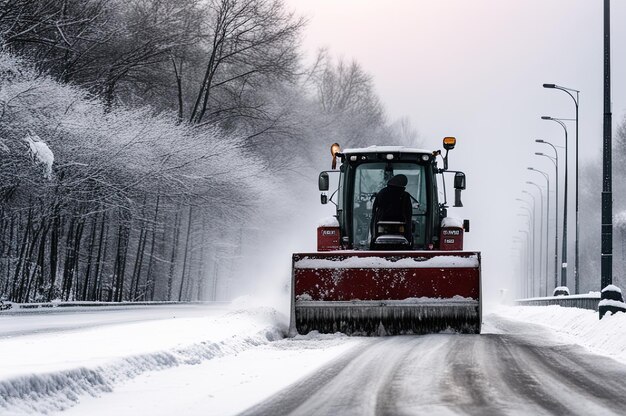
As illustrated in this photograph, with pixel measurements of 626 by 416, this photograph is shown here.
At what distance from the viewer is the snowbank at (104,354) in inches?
293

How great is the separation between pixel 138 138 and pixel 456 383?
24663mm

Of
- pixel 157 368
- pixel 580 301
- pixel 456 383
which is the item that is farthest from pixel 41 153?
pixel 456 383

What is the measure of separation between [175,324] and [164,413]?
902cm

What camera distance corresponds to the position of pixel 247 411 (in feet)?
23.3

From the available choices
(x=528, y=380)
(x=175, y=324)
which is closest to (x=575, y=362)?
(x=528, y=380)

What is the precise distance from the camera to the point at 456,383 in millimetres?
8523

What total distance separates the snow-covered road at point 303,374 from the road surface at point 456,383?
13mm

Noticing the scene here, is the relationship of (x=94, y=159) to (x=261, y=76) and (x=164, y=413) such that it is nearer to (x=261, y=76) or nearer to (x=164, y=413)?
(x=261, y=76)

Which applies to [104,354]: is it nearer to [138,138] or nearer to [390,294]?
[390,294]

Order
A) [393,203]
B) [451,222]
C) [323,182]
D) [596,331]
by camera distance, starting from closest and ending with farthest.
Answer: [393,203]
[596,331]
[323,182]
[451,222]

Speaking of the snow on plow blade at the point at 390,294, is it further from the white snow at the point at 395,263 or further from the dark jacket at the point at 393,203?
the dark jacket at the point at 393,203

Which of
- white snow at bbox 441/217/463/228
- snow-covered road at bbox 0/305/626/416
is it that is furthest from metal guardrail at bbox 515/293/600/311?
snow-covered road at bbox 0/305/626/416

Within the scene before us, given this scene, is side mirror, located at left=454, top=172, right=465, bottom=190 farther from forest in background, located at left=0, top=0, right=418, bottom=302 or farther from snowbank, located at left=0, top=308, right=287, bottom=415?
forest in background, located at left=0, top=0, right=418, bottom=302

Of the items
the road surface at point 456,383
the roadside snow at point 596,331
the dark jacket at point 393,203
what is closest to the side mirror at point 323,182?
the dark jacket at point 393,203
